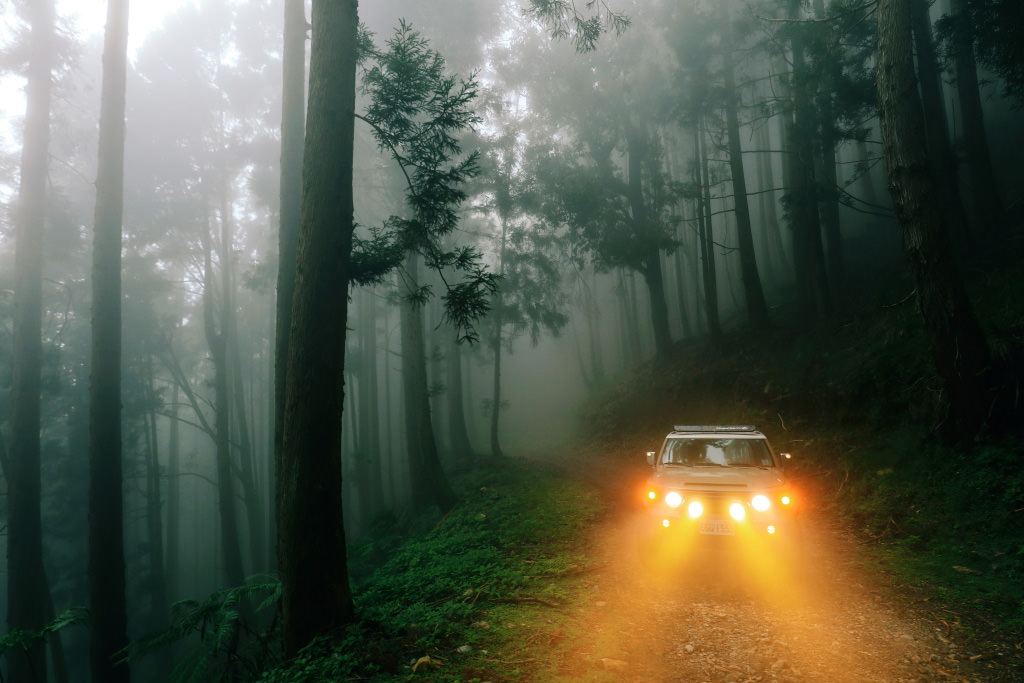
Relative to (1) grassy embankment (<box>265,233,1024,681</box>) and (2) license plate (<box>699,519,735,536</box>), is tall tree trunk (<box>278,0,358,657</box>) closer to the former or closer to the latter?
(1) grassy embankment (<box>265,233,1024,681</box>)

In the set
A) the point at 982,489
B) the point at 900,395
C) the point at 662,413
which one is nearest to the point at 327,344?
the point at 982,489

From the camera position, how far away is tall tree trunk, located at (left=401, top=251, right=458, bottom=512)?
44.2 feet

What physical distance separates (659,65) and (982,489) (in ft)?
55.9

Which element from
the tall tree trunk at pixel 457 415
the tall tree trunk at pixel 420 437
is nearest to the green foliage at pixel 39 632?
the tall tree trunk at pixel 420 437

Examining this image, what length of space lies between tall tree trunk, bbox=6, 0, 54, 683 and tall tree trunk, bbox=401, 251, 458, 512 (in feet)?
25.7

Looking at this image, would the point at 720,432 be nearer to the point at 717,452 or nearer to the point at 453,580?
the point at 717,452

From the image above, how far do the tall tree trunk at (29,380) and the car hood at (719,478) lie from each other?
11188mm

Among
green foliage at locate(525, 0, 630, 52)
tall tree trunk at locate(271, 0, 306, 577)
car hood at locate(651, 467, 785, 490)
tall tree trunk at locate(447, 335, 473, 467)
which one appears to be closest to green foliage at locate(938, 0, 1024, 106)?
green foliage at locate(525, 0, 630, 52)

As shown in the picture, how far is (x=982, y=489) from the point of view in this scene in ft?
22.5

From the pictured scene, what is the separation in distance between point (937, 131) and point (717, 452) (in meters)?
11.8

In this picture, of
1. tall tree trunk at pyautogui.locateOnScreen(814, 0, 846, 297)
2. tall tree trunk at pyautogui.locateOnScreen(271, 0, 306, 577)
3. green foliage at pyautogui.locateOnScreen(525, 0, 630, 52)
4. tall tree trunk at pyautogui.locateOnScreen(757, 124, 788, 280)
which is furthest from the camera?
tall tree trunk at pyautogui.locateOnScreen(757, 124, 788, 280)

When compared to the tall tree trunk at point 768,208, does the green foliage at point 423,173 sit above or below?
below

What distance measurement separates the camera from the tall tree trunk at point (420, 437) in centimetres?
1348

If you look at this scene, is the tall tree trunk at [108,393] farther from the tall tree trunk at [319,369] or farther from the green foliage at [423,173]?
the tall tree trunk at [319,369]
